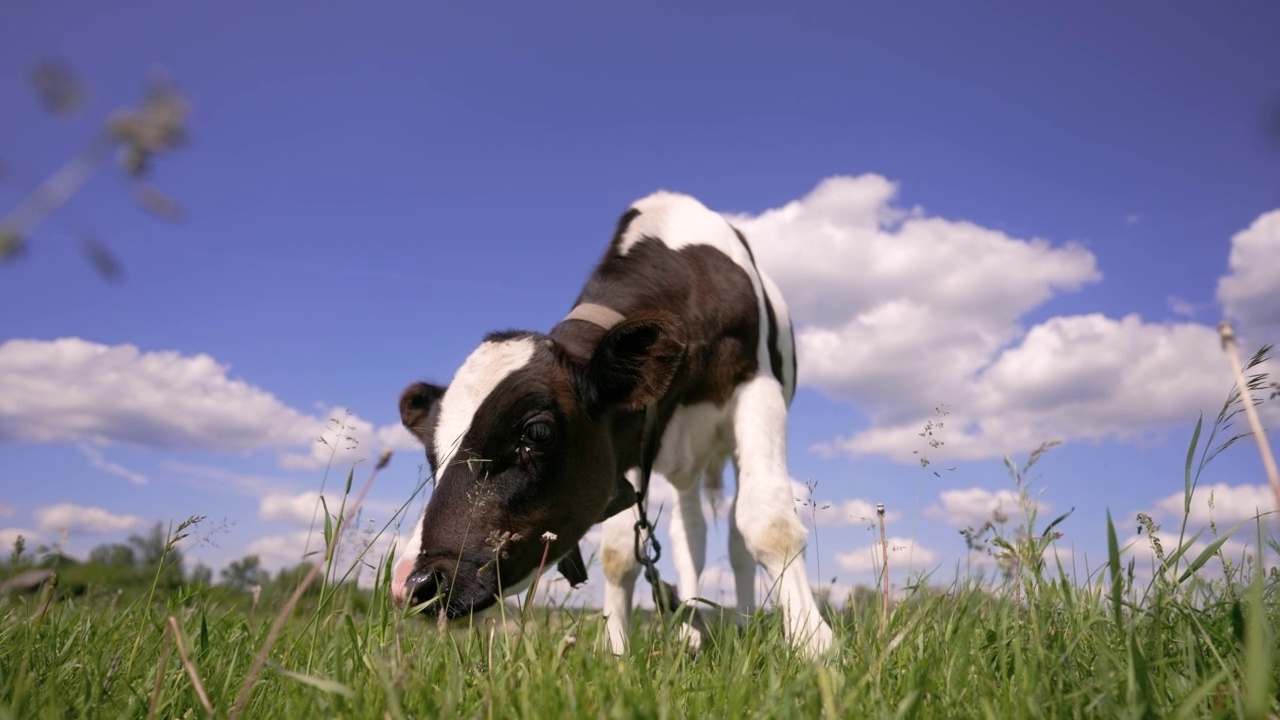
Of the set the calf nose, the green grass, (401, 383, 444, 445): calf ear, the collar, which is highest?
the collar

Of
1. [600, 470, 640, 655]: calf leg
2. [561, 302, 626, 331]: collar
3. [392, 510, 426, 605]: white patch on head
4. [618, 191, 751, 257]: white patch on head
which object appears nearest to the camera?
[392, 510, 426, 605]: white patch on head

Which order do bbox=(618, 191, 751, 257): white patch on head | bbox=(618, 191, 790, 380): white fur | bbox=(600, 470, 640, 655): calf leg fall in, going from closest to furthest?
1. bbox=(600, 470, 640, 655): calf leg
2. bbox=(618, 191, 790, 380): white fur
3. bbox=(618, 191, 751, 257): white patch on head

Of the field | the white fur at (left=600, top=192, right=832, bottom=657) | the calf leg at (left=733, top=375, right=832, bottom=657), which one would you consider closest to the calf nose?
the field

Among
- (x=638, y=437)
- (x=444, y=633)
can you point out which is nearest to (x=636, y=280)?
(x=638, y=437)

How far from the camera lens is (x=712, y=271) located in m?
5.91

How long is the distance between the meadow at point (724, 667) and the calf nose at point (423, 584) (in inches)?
9.2

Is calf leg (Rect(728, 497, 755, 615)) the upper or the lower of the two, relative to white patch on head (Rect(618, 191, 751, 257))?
lower

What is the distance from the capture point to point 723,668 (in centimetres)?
259

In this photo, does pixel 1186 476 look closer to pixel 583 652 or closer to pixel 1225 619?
pixel 1225 619

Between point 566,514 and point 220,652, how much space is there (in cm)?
185

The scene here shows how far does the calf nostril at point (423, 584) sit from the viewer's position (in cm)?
377

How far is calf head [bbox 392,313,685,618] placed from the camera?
3982 millimetres

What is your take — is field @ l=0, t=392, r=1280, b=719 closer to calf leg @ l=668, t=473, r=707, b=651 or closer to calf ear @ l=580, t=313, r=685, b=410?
calf ear @ l=580, t=313, r=685, b=410

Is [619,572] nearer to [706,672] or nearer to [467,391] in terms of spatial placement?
[467,391]
